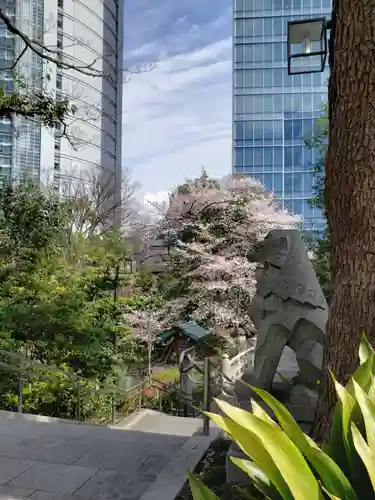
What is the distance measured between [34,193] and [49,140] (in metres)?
8.38

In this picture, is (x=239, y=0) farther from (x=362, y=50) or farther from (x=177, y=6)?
(x=362, y=50)

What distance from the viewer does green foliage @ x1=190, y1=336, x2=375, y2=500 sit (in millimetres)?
1271

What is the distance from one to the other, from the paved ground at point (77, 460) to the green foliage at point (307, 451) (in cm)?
221

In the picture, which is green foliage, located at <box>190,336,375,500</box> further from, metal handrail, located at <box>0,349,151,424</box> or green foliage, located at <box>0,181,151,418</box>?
green foliage, located at <box>0,181,151,418</box>

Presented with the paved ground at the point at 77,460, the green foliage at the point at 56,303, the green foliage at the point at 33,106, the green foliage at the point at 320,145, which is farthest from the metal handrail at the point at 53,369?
the green foliage at the point at 320,145

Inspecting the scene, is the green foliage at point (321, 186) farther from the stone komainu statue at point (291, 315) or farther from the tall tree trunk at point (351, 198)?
the tall tree trunk at point (351, 198)

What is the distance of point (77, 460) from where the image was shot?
13.0ft

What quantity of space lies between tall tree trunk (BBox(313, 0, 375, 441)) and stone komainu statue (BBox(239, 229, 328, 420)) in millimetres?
921

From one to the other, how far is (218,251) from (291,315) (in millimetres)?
11117

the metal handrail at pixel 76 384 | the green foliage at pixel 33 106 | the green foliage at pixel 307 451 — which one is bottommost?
the metal handrail at pixel 76 384

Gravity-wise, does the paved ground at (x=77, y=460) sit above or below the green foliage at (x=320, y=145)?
below

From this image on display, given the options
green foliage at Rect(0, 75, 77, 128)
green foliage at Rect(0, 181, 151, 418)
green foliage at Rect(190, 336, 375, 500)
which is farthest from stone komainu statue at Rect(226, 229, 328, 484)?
green foliage at Rect(0, 181, 151, 418)

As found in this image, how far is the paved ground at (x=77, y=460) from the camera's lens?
133 inches

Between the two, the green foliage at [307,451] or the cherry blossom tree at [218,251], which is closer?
the green foliage at [307,451]
